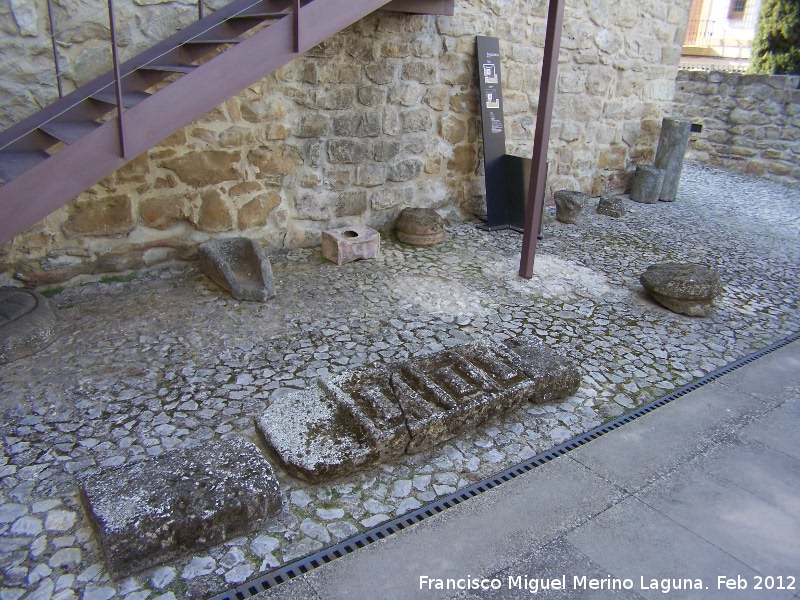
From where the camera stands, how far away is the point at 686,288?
4953 millimetres

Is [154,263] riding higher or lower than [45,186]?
lower

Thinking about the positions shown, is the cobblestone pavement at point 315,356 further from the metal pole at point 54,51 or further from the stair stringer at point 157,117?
the metal pole at point 54,51

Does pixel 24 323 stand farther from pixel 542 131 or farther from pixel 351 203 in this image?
pixel 542 131

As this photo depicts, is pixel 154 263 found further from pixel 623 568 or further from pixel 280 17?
pixel 623 568

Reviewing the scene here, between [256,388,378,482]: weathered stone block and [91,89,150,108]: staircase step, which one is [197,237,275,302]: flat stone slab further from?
[256,388,378,482]: weathered stone block

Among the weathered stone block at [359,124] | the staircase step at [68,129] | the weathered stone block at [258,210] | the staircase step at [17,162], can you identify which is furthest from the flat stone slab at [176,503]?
the weathered stone block at [359,124]

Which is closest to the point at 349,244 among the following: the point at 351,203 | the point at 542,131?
the point at 351,203

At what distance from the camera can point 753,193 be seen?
9445mm

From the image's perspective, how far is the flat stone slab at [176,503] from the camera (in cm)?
239

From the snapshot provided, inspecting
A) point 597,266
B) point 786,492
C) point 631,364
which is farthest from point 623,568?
point 597,266

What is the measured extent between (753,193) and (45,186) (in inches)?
385

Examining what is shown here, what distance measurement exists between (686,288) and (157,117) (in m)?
4.11

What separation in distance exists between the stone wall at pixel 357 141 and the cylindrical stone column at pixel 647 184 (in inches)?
27.6

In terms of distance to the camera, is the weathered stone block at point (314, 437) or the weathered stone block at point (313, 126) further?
the weathered stone block at point (313, 126)
